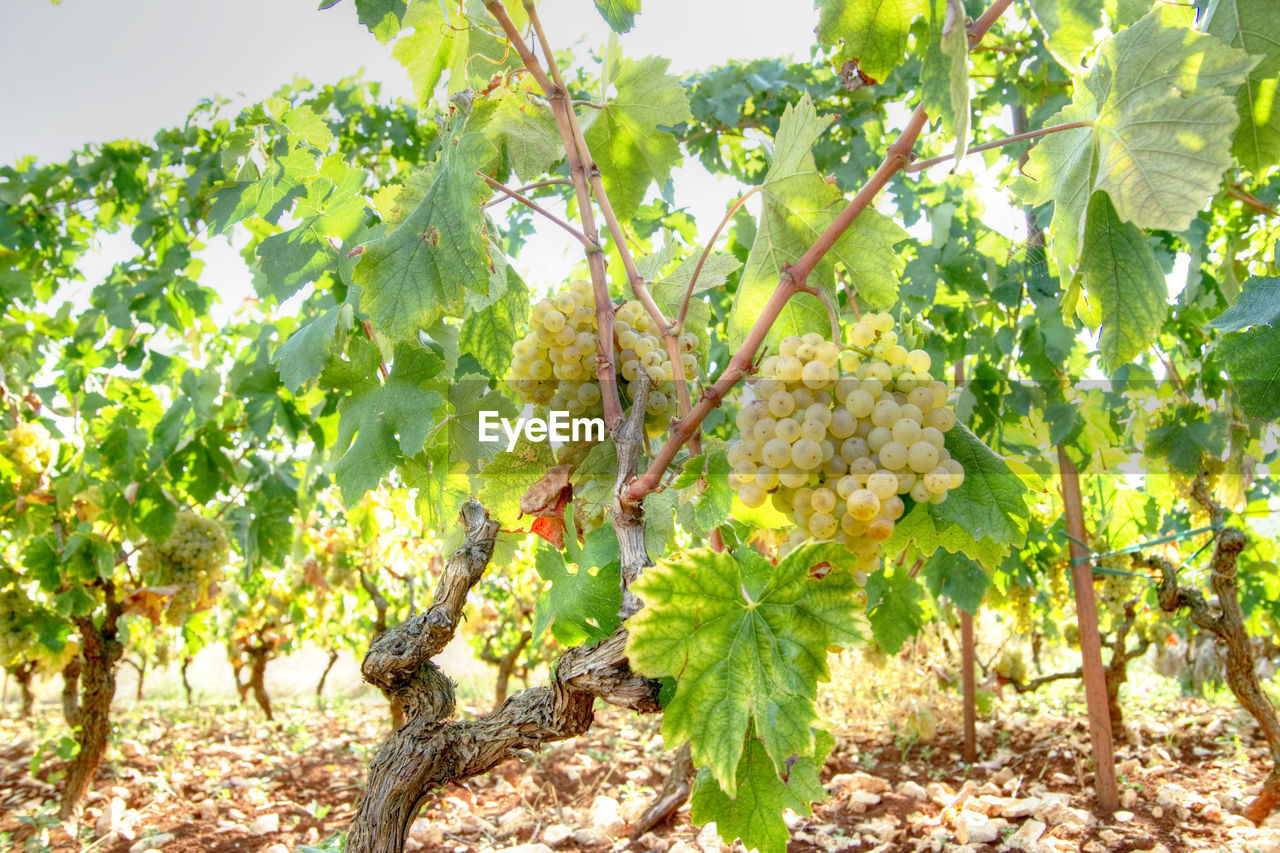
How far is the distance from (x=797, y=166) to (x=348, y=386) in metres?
0.77

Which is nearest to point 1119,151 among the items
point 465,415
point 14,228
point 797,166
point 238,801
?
point 797,166

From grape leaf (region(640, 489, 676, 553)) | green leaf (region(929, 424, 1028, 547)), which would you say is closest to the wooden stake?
grape leaf (region(640, 489, 676, 553))

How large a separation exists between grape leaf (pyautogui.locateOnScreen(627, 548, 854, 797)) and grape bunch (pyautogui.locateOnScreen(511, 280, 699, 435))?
1.00ft

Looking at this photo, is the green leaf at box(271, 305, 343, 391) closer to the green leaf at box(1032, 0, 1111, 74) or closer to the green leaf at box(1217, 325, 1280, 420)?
the green leaf at box(1032, 0, 1111, 74)

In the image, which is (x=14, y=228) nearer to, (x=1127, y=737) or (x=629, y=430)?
(x=629, y=430)

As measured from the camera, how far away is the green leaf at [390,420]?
1198mm

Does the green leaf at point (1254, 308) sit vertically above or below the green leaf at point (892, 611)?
above

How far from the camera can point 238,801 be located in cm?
366

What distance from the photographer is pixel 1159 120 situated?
0.69 m

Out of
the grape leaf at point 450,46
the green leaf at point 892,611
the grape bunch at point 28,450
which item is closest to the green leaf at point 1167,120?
the grape leaf at point 450,46

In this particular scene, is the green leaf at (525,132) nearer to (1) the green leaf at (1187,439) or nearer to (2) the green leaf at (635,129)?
(2) the green leaf at (635,129)

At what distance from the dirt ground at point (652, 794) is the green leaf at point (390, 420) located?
5.70ft

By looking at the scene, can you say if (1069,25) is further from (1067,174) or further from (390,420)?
(390,420)

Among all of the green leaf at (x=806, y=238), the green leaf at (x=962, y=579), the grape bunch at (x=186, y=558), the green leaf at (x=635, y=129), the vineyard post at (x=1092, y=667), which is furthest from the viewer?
the grape bunch at (x=186, y=558)
